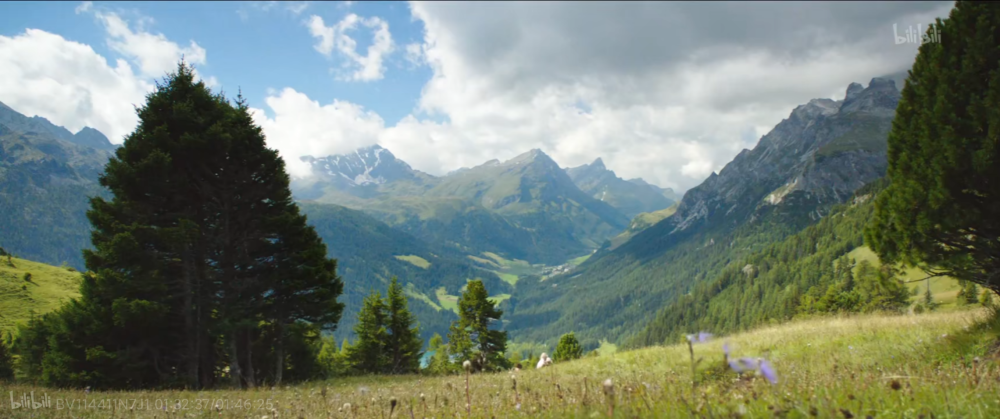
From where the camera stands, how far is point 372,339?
→ 3994cm

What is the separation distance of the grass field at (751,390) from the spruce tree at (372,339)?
95.3 feet

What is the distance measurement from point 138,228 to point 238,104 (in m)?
8.30

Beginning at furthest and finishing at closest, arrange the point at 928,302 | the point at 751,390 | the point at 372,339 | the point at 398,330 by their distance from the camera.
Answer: the point at 928,302, the point at 398,330, the point at 372,339, the point at 751,390

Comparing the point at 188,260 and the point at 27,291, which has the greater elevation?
the point at 27,291

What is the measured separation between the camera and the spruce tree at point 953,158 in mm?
8703

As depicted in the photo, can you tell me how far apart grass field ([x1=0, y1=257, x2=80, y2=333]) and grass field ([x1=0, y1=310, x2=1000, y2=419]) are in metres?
58.9

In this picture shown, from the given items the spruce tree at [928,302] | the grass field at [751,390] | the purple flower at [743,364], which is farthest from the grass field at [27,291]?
the spruce tree at [928,302]

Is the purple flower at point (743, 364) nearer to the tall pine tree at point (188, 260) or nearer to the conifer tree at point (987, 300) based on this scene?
A: the conifer tree at point (987, 300)

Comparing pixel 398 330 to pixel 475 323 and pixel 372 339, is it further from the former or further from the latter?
pixel 475 323

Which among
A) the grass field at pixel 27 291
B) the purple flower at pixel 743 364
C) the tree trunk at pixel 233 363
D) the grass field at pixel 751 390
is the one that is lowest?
the tree trunk at pixel 233 363

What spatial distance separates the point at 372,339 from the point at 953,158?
39738 millimetres

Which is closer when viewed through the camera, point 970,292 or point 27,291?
point 970,292

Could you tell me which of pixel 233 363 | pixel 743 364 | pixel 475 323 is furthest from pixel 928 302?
pixel 743 364

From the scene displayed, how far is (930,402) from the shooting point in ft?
11.7
